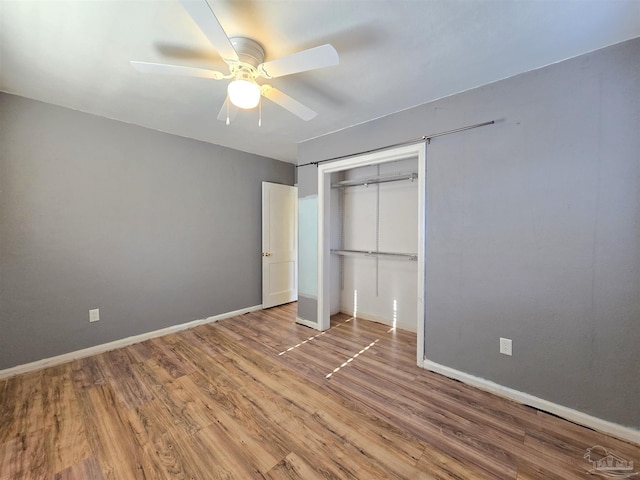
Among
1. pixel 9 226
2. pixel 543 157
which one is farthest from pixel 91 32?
pixel 543 157

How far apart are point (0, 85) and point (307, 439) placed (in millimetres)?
3580

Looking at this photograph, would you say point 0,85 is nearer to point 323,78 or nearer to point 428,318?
point 323,78

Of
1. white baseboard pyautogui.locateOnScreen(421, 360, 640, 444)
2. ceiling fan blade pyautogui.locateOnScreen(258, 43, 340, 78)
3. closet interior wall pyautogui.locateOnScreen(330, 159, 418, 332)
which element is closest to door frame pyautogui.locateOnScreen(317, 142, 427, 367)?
white baseboard pyautogui.locateOnScreen(421, 360, 640, 444)

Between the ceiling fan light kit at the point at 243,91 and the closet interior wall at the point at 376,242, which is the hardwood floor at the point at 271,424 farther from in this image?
the ceiling fan light kit at the point at 243,91

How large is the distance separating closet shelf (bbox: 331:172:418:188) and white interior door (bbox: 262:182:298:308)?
3.36ft

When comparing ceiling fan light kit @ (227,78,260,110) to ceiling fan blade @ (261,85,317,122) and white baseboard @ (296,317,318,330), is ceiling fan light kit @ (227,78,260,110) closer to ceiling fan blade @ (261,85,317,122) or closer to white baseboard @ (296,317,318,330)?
ceiling fan blade @ (261,85,317,122)

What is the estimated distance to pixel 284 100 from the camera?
5.87ft

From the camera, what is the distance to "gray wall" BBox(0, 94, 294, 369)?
2264mm

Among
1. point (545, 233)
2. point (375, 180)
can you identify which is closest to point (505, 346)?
point (545, 233)

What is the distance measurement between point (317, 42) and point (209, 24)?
2.28 feet

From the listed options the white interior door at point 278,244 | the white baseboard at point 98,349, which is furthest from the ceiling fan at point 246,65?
the white baseboard at point 98,349

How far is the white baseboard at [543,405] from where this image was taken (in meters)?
1.58

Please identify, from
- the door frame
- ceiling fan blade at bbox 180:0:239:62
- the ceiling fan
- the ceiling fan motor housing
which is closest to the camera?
ceiling fan blade at bbox 180:0:239:62

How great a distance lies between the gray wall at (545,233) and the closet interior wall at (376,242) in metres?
0.96
